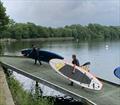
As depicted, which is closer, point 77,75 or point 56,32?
point 77,75

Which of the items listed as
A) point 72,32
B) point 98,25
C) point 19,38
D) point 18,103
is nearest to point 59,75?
point 18,103

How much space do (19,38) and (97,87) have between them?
13526 cm

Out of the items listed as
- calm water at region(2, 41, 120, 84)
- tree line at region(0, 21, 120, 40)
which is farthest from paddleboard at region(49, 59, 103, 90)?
tree line at region(0, 21, 120, 40)

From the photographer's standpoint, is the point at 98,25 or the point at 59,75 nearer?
the point at 59,75

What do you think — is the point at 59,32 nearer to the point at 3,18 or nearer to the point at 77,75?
the point at 3,18

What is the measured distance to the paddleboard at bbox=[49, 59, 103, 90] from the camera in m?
17.5

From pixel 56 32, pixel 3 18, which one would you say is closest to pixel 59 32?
pixel 56 32

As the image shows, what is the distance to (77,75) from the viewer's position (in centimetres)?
1864

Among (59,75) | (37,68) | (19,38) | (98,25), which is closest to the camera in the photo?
(59,75)

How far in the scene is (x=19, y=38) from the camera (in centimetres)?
15075

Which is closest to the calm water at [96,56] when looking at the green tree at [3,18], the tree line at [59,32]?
the green tree at [3,18]

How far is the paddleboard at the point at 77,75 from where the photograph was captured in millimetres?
17547

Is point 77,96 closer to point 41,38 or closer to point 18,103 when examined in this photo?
point 18,103

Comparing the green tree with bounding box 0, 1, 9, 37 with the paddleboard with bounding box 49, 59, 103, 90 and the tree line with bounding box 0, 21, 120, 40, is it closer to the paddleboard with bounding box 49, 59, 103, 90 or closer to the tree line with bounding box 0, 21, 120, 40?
the paddleboard with bounding box 49, 59, 103, 90
